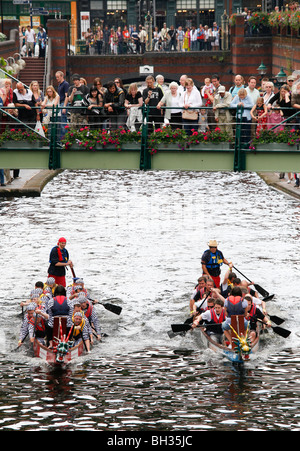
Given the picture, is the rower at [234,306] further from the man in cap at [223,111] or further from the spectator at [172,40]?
the spectator at [172,40]

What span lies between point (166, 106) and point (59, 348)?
22.4 ft

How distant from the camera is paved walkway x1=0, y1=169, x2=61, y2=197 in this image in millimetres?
41688

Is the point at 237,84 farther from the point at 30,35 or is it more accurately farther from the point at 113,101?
the point at 30,35

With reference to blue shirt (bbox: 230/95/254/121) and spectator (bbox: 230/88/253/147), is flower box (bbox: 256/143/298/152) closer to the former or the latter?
spectator (bbox: 230/88/253/147)

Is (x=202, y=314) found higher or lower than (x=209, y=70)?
lower

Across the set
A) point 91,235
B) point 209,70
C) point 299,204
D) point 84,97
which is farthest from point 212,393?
point 209,70

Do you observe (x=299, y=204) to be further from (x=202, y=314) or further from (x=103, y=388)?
(x=103, y=388)

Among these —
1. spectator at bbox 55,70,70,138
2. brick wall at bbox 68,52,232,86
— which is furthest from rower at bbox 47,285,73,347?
brick wall at bbox 68,52,232,86

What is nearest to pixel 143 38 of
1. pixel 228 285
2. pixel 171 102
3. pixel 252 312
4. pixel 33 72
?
pixel 33 72

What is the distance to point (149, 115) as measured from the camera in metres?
25.8

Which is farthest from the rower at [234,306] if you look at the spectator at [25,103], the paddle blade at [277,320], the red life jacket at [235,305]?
the spectator at [25,103]

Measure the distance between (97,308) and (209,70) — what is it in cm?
3091

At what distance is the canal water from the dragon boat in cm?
24

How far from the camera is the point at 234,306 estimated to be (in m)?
23.3
